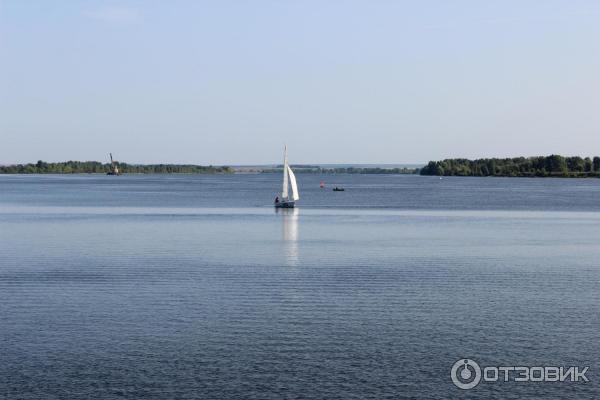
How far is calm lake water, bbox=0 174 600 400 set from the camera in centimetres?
2998

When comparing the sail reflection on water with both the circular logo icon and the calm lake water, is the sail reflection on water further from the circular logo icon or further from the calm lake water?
the circular logo icon

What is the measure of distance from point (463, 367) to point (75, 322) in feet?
60.5

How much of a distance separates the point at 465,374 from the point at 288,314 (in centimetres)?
1216

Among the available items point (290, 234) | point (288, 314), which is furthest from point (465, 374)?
point (290, 234)

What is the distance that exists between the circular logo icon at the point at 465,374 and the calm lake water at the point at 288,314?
0.42 m

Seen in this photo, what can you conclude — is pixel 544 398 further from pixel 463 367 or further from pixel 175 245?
pixel 175 245

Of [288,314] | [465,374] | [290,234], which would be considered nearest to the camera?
[465,374]

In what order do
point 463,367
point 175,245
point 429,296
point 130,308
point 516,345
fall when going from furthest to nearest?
point 175,245, point 429,296, point 130,308, point 516,345, point 463,367

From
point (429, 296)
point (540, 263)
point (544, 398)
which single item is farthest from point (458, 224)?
point (544, 398)

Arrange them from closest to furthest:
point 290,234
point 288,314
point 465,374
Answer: point 465,374
point 288,314
point 290,234

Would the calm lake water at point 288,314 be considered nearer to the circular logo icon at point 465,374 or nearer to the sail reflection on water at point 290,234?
the circular logo icon at point 465,374

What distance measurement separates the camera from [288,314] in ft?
135

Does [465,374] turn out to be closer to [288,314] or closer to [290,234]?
[288,314]

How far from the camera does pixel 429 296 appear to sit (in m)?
46.5
